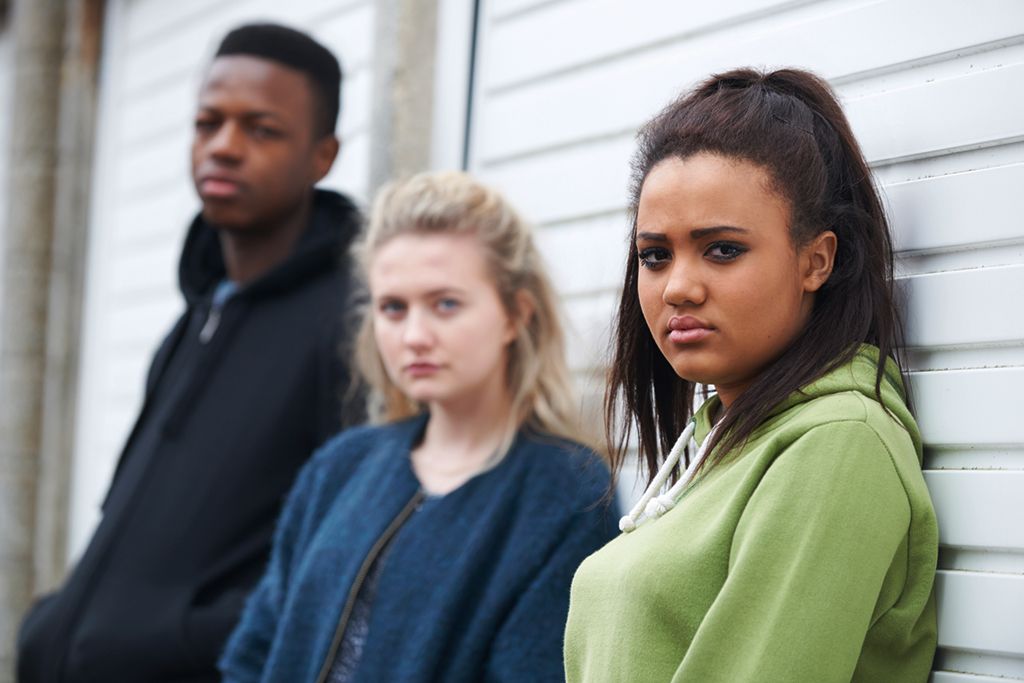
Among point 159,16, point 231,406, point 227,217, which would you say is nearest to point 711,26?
point 227,217

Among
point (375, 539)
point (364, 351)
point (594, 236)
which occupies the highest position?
point (594, 236)

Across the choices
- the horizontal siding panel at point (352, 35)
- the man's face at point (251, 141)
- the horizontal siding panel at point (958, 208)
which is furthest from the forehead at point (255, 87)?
the horizontal siding panel at point (958, 208)

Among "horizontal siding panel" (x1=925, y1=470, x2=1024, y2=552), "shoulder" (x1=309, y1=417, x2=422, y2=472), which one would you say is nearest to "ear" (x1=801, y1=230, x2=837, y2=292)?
"horizontal siding panel" (x1=925, y1=470, x2=1024, y2=552)

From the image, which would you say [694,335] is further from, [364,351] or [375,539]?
[364,351]

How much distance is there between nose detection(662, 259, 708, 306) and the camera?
4.53ft

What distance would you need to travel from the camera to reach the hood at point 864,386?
4.37ft

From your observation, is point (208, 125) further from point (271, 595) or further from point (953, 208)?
point (953, 208)

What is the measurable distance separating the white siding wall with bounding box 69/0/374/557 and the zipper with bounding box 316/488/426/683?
7.46ft

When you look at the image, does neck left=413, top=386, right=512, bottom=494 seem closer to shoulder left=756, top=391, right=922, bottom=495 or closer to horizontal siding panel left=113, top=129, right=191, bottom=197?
shoulder left=756, top=391, right=922, bottom=495

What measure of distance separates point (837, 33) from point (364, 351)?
4.12 ft

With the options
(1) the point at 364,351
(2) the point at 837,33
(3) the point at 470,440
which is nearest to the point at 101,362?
(1) the point at 364,351

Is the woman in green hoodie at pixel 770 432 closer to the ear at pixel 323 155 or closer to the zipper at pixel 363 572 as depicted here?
the zipper at pixel 363 572

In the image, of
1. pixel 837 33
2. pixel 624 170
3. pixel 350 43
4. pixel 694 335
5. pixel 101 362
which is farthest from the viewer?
pixel 101 362

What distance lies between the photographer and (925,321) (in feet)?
5.25
